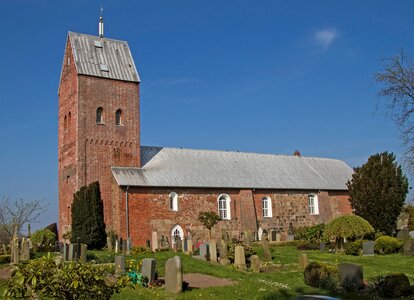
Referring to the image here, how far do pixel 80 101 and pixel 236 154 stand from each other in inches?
523

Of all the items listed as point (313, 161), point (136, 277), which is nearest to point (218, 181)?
point (313, 161)

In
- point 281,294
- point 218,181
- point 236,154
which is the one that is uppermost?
point 236,154

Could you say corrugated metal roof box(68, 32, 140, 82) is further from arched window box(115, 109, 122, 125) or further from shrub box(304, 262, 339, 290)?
shrub box(304, 262, 339, 290)

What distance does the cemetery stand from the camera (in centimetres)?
772

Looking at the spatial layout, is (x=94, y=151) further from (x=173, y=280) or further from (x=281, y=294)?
(x=281, y=294)

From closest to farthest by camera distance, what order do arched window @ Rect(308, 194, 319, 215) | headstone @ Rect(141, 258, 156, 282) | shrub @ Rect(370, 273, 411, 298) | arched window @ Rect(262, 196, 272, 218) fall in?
shrub @ Rect(370, 273, 411, 298), headstone @ Rect(141, 258, 156, 282), arched window @ Rect(262, 196, 272, 218), arched window @ Rect(308, 194, 319, 215)

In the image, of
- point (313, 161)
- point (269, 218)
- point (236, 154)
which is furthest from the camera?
point (313, 161)

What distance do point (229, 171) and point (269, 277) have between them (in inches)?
836

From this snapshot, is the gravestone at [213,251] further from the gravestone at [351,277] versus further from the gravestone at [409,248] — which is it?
the gravestone at [409,248]

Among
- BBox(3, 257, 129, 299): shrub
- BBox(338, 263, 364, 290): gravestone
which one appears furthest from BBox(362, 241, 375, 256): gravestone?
BBox(3, 257, 129, 299): shrub

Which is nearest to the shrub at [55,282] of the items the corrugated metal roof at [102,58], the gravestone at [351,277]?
the gravestone at [351,277]

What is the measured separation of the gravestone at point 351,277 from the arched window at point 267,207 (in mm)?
23319

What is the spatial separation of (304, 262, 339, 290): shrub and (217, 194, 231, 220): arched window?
804 inches

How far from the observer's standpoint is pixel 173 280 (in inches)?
559
